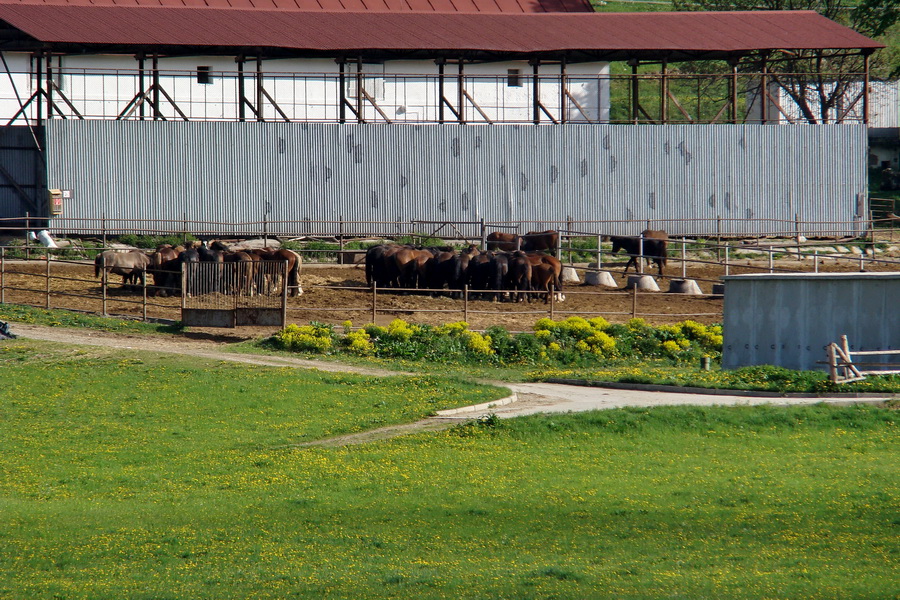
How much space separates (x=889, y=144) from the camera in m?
67.6

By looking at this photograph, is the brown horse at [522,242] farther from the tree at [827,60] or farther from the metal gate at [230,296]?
the tree at [827,60]

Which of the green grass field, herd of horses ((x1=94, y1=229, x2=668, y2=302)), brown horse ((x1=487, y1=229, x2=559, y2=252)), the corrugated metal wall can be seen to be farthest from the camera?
the corrugated metal wall

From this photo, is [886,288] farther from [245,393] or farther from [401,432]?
[245,393]

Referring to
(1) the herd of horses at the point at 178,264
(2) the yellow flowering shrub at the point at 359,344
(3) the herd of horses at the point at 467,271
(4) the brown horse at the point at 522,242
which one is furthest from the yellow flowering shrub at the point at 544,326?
(4) the brown horse at the point at 522,242

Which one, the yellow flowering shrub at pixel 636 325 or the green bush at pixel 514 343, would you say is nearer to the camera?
the green bush at pixel 514 343

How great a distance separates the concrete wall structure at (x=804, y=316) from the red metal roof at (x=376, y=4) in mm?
32115

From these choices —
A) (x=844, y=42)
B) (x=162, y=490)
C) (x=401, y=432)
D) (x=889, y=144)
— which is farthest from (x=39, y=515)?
(x=889, y=144)

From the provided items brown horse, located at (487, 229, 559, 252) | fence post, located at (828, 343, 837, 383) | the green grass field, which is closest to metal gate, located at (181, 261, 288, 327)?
the green grass field

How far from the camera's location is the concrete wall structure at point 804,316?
878 inches

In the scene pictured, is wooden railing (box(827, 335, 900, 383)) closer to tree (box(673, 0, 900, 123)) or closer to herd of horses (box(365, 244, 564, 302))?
herd of horses (box(365, 244, 564, 302))

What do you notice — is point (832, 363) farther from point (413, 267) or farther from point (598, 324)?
point (413, 267)

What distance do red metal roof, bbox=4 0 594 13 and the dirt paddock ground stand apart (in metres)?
19.7

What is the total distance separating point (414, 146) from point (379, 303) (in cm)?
1579

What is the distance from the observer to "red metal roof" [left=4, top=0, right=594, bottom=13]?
2036 inches
